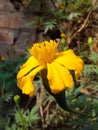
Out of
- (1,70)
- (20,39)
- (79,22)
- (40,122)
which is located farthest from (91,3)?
(40,122)

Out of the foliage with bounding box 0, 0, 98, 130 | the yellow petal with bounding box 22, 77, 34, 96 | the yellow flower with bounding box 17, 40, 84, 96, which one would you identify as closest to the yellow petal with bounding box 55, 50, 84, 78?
the yellow flower with bounding box 17, 40, 84, 96

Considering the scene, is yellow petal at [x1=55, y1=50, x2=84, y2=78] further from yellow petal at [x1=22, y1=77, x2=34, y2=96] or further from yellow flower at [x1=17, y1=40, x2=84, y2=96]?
yellow petal at [x1=22, y1=77, x2=34, y2=96]

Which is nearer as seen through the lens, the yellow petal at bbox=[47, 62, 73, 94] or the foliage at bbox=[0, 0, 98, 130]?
the yellow petal at bbox=[47, 62, 73, 94]

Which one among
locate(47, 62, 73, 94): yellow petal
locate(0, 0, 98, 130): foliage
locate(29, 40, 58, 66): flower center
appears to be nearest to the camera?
locate(47, 62, 73, 94): yellow petal

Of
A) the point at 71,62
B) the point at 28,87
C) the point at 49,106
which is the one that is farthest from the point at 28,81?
the point at 49,106

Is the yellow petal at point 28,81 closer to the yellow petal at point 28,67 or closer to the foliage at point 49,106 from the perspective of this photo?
the yellow petal at point 28,67

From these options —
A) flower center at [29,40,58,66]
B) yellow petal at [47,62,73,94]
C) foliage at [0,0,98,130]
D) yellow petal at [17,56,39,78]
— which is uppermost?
flower center at [29,40,58,66]

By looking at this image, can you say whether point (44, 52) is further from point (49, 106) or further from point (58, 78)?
point (49, 106)

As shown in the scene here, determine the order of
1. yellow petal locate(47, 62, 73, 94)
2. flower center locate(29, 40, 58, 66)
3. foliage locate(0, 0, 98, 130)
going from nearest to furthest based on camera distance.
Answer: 1. yellow petal locate(47, 62, 73, 94)
2. flower center locate(29, 40, 58, 66)
3. foliage locate(0, 0, 98, 130)

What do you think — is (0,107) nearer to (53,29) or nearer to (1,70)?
(1,70)
